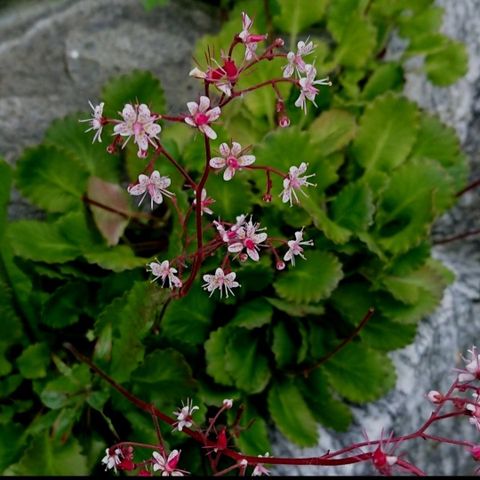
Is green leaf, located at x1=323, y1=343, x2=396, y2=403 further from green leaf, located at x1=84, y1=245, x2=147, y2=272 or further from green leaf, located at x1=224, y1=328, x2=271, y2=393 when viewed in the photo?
green leaf, located at x1=84, y1=245, x2=147, y2=272

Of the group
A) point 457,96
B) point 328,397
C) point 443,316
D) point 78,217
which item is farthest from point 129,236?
point 457,96

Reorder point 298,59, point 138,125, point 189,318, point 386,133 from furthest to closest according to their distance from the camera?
point 386,133
point 189,318
point 298,59
point 138,125

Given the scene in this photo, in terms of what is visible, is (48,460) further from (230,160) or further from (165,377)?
(230,160)

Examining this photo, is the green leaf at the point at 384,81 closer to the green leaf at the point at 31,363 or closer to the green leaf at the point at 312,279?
the green leaf at the point at 312,279

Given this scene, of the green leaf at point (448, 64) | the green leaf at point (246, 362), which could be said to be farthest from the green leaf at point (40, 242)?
the green leaf at point (448, 64)

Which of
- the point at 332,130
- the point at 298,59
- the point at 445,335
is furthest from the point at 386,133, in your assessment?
the point at 298,59

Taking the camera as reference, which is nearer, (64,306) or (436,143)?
(64,306)

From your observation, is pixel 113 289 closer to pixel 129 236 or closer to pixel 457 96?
pixel 129 236

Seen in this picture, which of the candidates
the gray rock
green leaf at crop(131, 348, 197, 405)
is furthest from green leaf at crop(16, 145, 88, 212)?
the gray rock
